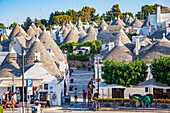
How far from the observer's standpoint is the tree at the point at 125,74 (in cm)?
3316

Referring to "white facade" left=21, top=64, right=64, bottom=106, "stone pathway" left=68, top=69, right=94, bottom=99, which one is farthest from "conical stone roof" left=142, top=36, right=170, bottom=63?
"white facade" left=21, top=64, right=64, bottom=106

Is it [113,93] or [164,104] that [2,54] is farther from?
[164,104]

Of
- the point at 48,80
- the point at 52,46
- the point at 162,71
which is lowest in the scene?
the point at 48,80

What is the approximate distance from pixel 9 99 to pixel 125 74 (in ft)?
36.1

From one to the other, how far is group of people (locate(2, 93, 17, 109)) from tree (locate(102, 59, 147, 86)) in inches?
332

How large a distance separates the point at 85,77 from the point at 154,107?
2140 cm

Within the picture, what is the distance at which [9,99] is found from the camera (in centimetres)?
3397

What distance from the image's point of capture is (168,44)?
40.4 metres

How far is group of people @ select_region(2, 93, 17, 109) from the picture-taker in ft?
105

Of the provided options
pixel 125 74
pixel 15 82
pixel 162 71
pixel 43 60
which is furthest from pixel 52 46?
pixel 162 71

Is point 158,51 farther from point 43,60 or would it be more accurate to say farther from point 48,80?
point 48,80

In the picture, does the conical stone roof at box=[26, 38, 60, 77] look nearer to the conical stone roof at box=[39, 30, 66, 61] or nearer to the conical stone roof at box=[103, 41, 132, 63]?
the conical stone roof at box=[103, 41, 132, 63]

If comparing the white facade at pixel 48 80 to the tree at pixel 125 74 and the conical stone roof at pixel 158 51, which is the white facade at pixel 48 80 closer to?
the tree at pixel 125 74

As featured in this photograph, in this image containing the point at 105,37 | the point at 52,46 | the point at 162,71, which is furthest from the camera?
the point at 105,37
